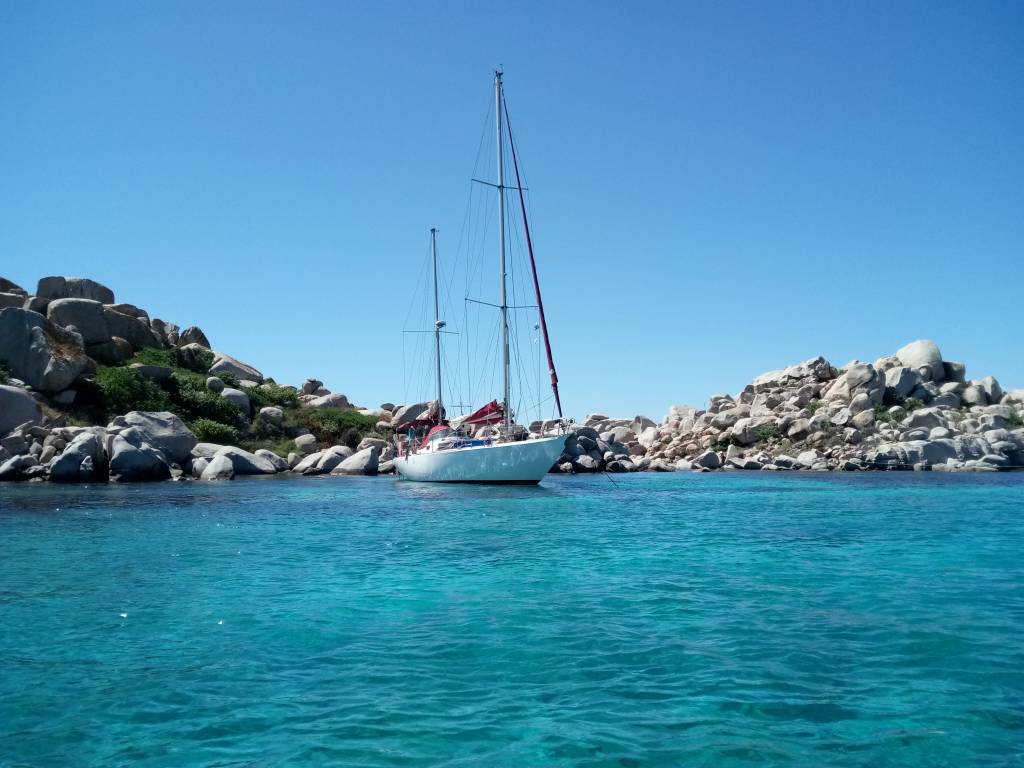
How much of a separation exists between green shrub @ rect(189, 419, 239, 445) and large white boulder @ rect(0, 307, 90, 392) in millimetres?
8377

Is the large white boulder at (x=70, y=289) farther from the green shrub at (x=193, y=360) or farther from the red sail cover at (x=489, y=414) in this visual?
the red sail cover at (x=489, y=414)

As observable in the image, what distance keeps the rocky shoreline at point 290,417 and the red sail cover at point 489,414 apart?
4.46 m

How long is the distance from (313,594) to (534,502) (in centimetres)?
1800

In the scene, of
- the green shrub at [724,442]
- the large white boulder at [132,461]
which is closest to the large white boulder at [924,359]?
the green shrub at [724,442]

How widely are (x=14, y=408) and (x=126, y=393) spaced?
29.2 ft

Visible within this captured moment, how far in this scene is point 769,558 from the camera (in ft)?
51.3

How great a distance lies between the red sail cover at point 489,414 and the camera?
132ft

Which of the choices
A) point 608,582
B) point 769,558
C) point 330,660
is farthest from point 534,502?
point 330,660

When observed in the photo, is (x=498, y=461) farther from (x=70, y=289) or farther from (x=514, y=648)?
(x=70, y=289)

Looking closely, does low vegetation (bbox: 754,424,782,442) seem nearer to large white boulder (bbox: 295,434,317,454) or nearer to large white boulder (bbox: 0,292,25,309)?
large white boulder (bbox: 295,434,317,454)

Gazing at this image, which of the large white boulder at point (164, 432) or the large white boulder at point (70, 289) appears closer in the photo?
the large white boulder at point (164, 432)

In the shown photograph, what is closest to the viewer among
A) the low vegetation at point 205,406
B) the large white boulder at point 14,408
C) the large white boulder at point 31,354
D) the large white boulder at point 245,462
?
the large white boulder at point 14,408

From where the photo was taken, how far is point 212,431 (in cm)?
5203

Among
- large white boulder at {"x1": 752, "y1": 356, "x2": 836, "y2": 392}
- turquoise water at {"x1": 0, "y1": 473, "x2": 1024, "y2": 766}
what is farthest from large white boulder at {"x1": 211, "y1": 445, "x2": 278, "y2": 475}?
large white boulder at {"x1": 752, "y1": 356, "x2": 836, "y2": 392}
